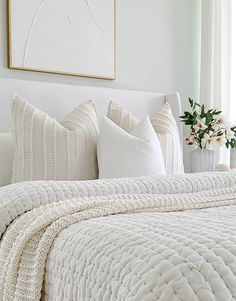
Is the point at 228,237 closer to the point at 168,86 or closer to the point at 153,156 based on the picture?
the point at 153,156

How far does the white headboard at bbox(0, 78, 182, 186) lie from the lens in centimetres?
233

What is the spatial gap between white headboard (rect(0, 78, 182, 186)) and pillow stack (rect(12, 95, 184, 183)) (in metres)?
0.21

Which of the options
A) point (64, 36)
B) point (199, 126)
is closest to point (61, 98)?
point (64, 36)

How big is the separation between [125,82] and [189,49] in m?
0.71

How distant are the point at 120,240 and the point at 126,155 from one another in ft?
4.13

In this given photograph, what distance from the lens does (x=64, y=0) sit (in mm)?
2691

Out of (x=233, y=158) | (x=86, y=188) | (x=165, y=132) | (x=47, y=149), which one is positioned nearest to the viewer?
(x=86, y=188)

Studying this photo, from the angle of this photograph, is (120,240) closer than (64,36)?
Yes

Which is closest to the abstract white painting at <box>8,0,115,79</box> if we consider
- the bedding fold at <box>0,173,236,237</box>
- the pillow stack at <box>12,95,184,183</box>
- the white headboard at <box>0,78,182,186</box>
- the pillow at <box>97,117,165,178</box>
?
the white headboard at <box>0,78,182,186</box>

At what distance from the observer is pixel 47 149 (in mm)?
2035

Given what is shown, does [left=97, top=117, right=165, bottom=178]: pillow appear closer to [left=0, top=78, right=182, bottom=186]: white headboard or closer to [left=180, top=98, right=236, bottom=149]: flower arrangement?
[left=0, top=78, right=182, bottom=186]: white headboard

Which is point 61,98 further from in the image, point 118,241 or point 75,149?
point 118,241

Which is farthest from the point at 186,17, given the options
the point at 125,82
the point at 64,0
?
the point at 64,0

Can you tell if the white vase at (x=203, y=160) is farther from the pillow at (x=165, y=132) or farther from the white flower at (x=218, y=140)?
the pillow at (x=165, y=132)
